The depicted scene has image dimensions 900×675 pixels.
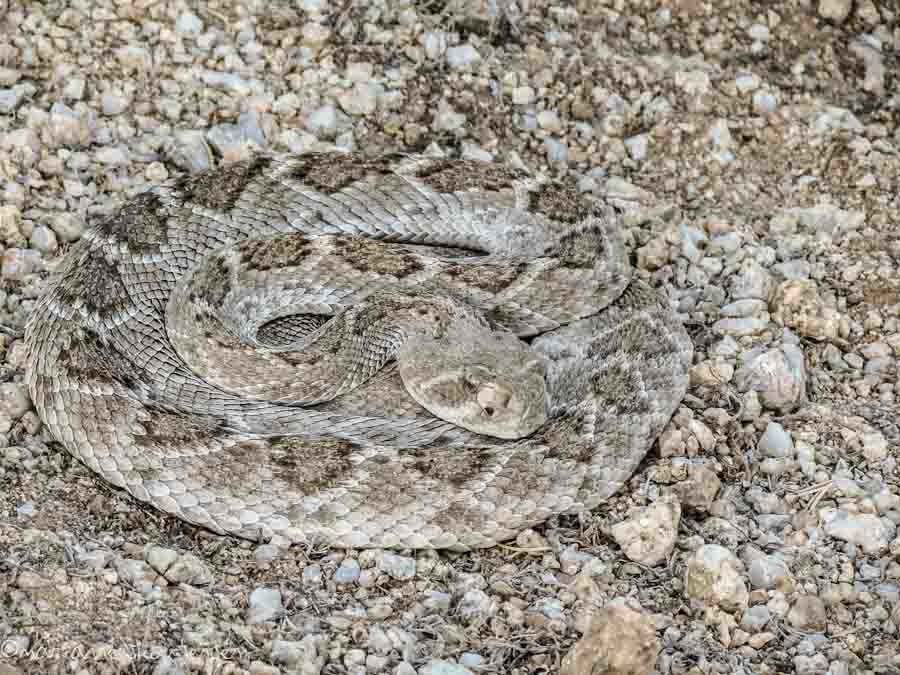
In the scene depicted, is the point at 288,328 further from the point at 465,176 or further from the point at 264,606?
the point at 264,606

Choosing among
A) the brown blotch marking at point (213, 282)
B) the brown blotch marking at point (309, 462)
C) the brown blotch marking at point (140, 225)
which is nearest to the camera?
the brown blotch marking at point (309, 462)

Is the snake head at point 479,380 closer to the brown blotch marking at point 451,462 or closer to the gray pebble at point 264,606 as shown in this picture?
the brown blotch marking at point 451,462

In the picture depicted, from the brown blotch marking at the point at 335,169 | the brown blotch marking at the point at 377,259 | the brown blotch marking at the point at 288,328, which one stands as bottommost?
the brown blotch marking at the point at 288,328

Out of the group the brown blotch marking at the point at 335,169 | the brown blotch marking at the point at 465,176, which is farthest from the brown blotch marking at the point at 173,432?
the brown blotch marking at the point at 465,176

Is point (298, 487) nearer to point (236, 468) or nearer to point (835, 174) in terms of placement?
point (236, 468)

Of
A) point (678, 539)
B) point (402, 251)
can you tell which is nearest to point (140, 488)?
point (402, 251)
